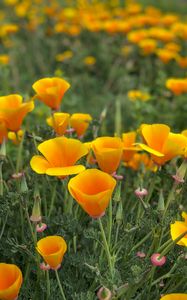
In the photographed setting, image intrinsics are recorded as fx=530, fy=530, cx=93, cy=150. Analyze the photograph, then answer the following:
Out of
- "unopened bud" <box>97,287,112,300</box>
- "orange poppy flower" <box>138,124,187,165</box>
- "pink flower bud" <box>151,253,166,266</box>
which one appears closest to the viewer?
"unopened bud" <box>97,287,112,300</box>

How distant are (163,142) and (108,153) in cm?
19

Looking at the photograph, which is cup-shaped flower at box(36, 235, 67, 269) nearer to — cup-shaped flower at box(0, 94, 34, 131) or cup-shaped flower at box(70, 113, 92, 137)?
cup-shaped flower at box(0, 94, 34, 131)

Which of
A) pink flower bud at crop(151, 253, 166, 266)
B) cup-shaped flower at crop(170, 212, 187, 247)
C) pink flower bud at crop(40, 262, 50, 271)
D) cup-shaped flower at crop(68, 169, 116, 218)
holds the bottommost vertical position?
pink flower bud at crop(40, 262, 50, 271)

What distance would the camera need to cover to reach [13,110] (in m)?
1.52

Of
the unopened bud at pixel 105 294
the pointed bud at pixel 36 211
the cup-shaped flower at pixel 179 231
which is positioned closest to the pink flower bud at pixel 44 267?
the pointed bud at pixel 36 211

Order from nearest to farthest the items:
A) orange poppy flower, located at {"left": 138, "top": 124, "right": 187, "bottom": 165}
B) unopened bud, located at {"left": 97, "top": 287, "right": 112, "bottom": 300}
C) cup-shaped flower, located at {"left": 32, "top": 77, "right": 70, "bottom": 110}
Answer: unopened bud, located at {"left": 97, "top": 287, "right": 112, "bottom": 300}
orange poppy flower, located at {"left": 138, "top": 124, "right": 187, "bottom": 165}
cup-shaped flower, located at {"left": 32, "top": 77, "right": 70, "bottom": 110}

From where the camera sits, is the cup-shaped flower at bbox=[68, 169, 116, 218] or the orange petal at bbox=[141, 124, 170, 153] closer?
the cup-shaped flower at bbox=[68, 169, 116, 218]

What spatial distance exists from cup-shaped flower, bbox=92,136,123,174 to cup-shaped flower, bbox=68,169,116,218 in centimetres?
7

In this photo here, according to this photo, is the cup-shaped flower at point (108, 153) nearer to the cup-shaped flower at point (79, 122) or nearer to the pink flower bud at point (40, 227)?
the pink flower bud at point (40, 227)

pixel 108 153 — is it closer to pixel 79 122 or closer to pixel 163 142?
pixel 163 142

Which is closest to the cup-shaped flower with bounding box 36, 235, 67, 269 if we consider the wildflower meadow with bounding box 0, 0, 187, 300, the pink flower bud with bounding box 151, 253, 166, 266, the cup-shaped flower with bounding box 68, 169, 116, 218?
the wildflower meadow with bounding box 0, 0, 187, 300

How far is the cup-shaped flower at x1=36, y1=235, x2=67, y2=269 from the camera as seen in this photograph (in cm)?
123

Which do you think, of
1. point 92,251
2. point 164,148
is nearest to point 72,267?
point 92,251

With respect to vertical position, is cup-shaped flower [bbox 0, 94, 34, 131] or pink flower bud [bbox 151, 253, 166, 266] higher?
cup-shaped flower [bbox 0, 94, 34, 131]
